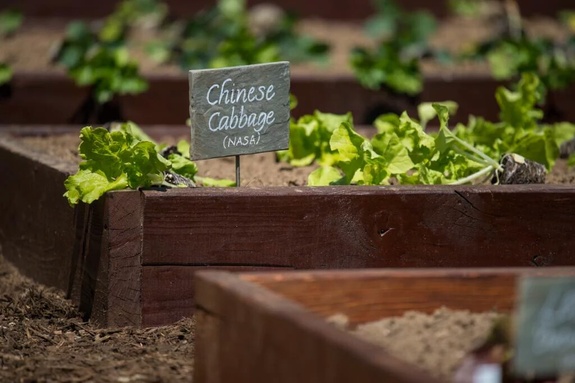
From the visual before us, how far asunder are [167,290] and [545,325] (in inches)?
56.8

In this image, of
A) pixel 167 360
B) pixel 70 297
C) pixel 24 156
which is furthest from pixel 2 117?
pixel 167 360

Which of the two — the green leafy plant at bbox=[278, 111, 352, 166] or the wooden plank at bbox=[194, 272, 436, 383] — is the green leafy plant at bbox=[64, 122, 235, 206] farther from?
the green leafy plant at bbox=[278, 111, 352, 166]

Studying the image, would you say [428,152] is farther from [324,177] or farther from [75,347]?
[75,347]

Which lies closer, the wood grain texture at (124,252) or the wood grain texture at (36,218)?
the wood grain texture at (124,252)

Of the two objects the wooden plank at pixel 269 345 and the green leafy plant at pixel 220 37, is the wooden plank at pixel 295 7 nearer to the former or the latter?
the green leafy plant at pixel 220 37

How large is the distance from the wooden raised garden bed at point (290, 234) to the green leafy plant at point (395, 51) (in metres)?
2.27

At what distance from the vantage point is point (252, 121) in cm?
345

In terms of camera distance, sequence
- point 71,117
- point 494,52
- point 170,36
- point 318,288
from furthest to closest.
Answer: point 170,36 → point 494,52 → point 71,117 → point 318,288

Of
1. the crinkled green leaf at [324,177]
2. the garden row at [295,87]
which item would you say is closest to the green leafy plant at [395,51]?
the garden row at [295,87]

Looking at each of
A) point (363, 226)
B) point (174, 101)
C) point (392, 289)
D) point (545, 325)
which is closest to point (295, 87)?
point (174, 101)

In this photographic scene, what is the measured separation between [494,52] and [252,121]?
3.48 meters

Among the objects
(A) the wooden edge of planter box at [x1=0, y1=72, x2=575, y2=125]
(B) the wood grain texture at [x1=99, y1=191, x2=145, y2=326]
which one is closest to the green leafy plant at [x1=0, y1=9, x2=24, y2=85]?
(A) the wooden edge of planter box at [x1=0, y1=72, x2=575, y2=125]

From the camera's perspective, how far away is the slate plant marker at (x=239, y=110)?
3.36 metres

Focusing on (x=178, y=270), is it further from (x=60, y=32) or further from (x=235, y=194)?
(x=60, y=32)
